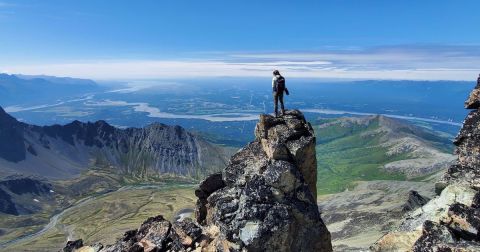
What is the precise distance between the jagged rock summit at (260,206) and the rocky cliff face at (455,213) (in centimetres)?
604

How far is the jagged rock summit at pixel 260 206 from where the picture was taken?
104ft

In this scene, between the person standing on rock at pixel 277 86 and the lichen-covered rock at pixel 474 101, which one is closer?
the lichen-covered rock at pixel 474 101

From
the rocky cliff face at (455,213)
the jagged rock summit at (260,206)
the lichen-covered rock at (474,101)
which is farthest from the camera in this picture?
the lichen-covered rock at (474,101)

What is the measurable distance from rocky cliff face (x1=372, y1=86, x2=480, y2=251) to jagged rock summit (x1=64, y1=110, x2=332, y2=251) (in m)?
6.04

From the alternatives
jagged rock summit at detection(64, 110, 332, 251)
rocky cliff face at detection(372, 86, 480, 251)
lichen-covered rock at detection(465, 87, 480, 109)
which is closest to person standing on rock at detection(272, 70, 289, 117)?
jagged rock summit at detection(64, 110, 332, 251)

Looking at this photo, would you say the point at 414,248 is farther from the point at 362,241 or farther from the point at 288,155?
the point at 362,241

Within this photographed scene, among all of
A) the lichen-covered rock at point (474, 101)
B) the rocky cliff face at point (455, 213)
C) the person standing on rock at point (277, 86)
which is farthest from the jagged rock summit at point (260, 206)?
the lichen-covered rock at point (474, 101)

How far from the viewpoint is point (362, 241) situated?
10919 centimetres

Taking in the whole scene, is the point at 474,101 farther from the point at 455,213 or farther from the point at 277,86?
the point at 277,86

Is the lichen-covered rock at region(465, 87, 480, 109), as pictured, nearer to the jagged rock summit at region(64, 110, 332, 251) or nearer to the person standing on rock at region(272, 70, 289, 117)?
the jagged rock summit at region(64, 110, 332, 251)

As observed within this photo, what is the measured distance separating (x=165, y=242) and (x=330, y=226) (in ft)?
411

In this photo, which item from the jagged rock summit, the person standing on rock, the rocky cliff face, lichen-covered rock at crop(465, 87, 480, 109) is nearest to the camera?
the rocky cliff face

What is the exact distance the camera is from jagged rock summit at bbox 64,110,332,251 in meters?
31.8

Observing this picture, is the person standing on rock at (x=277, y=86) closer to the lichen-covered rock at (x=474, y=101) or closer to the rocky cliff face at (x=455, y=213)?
the lichen-covered rock at (x=474, y=101)
